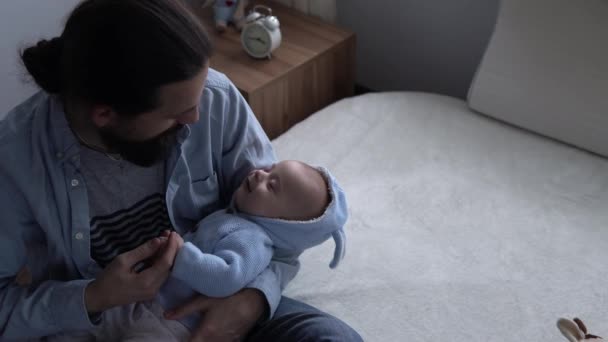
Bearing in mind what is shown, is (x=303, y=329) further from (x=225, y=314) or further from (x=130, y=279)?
(x=130, y=279)

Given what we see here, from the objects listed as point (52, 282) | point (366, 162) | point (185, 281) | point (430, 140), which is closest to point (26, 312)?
point (52, 282)

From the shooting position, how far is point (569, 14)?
1596 mm

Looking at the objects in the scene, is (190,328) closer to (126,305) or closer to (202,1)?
(126,305)

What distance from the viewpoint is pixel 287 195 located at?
1209 millimetres

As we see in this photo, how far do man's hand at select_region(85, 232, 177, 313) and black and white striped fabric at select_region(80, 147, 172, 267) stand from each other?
0.10 m

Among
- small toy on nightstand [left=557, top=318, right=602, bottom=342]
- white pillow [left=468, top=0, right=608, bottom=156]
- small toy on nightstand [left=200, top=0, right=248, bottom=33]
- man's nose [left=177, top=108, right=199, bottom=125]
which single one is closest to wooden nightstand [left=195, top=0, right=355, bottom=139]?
small toy on nightstand [left=200, top=0, right=248, bottom=33]

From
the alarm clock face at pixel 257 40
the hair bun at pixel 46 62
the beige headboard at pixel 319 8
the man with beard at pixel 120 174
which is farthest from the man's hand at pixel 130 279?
the beige headboard at pixel 319 8

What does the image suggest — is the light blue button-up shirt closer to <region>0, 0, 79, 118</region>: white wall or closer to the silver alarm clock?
the silver alarm clock

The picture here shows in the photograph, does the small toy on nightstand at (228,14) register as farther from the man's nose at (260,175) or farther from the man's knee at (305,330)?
the man's knee at (305,330)

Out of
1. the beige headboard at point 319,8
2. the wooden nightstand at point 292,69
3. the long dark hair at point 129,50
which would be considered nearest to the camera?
the long dark hair at point 129,50

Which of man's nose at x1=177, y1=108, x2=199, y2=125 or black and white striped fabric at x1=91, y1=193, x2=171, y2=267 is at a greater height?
man's nose at x1=177, y1=108, x2=199, y2=125

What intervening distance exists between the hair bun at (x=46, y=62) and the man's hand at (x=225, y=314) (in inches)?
16.9

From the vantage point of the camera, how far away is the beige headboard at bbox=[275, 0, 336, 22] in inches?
82.5

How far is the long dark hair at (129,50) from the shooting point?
0.90 meters
